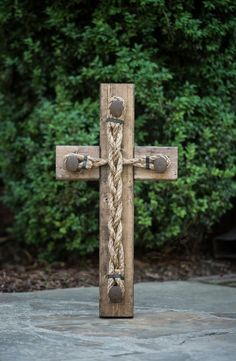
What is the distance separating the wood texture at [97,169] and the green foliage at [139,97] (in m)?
1.91

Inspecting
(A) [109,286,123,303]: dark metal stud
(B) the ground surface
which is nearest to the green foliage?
(B) the ground surface

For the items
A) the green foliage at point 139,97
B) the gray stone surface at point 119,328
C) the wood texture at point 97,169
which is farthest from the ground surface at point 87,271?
the wood texture at point 97,169

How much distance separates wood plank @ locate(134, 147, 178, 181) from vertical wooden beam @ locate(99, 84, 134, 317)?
0.15 ft

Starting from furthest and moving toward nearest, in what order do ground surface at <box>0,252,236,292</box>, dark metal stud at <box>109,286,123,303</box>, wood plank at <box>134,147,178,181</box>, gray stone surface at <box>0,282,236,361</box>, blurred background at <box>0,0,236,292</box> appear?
1. blurred background at <box>0,0,236,292</box>
2. ground surface at <box>0,252,236,292</box>
3. wood plank at <box>134,147,178,181</box>
4. dark metal stud at <box>109,286,123,303</box>
5. gray stone surface at <box>0,282,236,361</box>

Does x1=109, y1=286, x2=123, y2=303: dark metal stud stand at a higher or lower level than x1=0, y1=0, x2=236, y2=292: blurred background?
lower

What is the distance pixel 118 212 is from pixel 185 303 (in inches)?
A: 39.0

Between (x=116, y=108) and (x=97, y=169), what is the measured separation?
1.20 ft

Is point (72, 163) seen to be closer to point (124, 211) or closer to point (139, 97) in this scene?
point (124, 211)

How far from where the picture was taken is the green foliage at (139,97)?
5.87 metres

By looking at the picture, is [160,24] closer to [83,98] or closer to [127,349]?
[83,98]

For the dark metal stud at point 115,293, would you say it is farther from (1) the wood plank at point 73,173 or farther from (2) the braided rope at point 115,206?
(1) the wood plank at point 73,173

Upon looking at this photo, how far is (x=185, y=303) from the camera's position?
4422mm

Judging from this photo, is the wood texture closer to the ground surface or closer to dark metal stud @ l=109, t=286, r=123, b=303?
dark metal stud @ l=109, t=286, r=123, b=303

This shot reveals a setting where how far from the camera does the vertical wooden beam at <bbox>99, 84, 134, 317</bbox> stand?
379 cm
